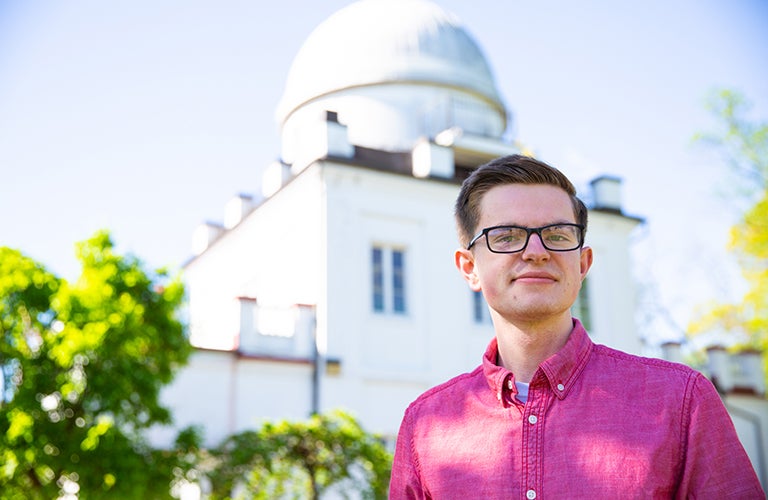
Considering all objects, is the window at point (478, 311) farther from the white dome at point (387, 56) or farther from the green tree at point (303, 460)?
the white dome at point (387, 56)

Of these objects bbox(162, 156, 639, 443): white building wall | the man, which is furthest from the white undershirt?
bbox(162, 156, 639, 443): white building wall

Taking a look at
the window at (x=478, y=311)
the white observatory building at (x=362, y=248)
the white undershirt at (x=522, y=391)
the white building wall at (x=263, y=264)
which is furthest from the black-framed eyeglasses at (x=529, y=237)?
the window at (x=478, y=311)

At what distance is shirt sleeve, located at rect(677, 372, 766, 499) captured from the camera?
83.0 inches

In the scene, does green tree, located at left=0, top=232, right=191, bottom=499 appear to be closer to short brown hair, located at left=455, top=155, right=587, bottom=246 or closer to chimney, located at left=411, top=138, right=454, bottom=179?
chimney, located at left=411, top=138, right=454, bottom=179

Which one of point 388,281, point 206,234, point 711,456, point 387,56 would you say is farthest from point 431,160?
point 711,456

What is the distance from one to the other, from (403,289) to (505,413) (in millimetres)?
16514

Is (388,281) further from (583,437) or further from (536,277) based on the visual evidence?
(583,437)

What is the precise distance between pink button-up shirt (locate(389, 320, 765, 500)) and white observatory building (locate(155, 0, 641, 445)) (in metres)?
13.9

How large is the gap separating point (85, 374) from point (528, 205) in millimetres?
10561

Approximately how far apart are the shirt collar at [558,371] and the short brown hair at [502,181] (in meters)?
0.33

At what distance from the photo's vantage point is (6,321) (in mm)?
12102

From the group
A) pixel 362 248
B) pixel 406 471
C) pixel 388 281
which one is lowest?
pixel 406 471

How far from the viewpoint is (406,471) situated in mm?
2557

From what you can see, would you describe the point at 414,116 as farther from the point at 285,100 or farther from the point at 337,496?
the point at 337,496
